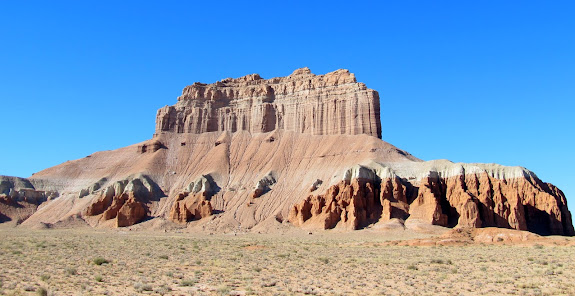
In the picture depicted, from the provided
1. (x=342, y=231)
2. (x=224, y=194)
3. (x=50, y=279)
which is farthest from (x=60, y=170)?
(x=50, y=279)

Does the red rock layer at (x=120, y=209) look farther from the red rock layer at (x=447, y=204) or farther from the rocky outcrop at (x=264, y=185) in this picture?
the red rock layer at (x=447, y=204)

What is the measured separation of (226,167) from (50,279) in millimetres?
75807

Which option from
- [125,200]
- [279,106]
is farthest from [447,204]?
[125,200]

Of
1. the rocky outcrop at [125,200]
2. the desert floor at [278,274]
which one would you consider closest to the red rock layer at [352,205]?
the rocky outcrop at [125,200]

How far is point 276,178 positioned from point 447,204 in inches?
1217

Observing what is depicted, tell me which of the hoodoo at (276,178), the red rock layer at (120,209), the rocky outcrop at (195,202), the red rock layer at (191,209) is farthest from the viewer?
the rocky outcrop at (195,202)

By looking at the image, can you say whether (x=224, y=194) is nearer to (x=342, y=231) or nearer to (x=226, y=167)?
(x=226, y=167)

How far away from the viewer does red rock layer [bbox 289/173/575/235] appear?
68750 millimetres

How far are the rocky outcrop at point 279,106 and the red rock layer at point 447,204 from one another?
82.7ft

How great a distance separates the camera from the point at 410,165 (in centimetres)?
8200

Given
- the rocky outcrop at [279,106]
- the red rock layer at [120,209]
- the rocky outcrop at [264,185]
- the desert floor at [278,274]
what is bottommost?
the desert floor at [278,274]

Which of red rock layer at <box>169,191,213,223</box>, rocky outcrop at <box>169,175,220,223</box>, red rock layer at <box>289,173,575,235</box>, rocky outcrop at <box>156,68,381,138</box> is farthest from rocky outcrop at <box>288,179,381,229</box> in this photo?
rocky outcrop at <box>156,68,381,138</box>

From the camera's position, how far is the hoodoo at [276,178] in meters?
71.4

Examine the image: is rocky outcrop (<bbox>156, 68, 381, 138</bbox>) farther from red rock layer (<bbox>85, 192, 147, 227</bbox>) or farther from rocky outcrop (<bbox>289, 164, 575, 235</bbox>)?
red rock layer (<bbox>85, 192, 147, 227</bbox>)
